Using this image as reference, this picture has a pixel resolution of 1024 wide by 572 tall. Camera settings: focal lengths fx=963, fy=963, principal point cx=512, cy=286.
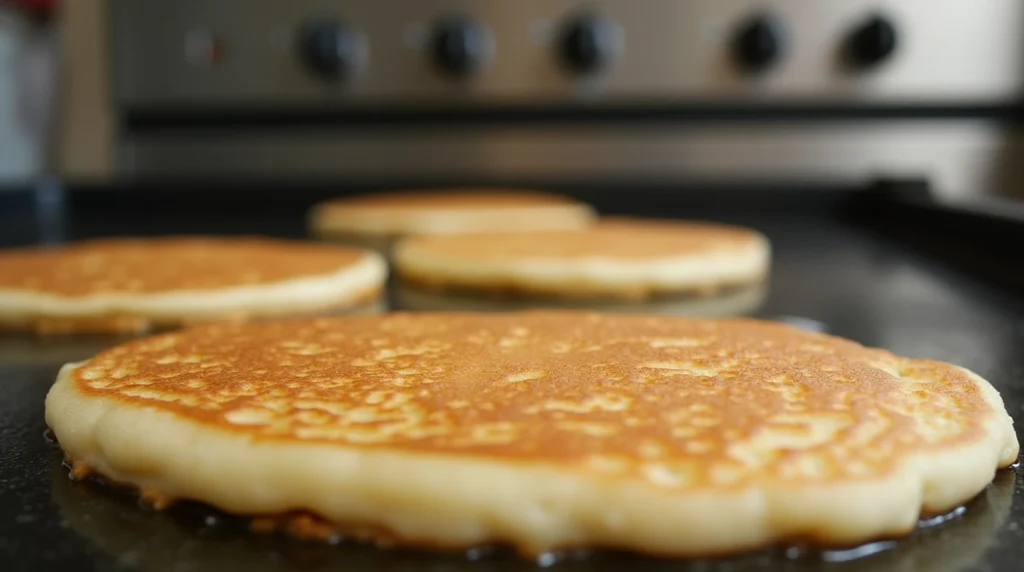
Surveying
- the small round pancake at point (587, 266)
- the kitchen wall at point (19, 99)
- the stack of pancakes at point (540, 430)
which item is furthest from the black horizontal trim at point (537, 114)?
the stack of pancakes at point (540, 430)

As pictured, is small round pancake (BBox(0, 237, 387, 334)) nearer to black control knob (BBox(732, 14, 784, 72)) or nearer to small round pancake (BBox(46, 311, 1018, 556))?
small round pancake (BBox(46, 311, 1018, 556))

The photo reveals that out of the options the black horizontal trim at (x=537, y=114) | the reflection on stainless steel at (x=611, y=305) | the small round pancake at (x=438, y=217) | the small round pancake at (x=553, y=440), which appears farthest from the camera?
the black horizontal trim at (x=537, y=114)

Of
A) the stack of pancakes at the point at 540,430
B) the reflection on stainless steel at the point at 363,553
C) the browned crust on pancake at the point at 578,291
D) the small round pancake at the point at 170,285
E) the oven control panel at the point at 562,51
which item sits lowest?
the browned crust on pancake at the point at 578,291

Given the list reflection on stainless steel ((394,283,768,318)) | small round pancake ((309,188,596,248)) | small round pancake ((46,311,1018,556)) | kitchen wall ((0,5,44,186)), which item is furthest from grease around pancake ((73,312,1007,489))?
kitchen wall ((0,5,44,186))

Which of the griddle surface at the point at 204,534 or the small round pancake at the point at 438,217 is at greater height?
the griddle surface at the point at 204,534

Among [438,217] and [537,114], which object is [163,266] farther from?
[537,114]

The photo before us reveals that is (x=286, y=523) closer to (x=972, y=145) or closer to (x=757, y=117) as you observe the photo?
(x=757, y=117)

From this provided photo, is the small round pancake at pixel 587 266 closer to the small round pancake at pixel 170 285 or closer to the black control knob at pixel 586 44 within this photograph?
the small round pancake at pixel 170 285
